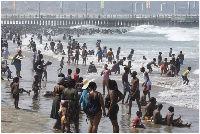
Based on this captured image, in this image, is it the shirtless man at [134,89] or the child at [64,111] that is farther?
the shirtless man at [134,89]

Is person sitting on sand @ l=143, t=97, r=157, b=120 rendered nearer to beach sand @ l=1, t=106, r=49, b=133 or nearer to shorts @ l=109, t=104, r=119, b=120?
beach sand @ l=1, t=106, r=49, b=133

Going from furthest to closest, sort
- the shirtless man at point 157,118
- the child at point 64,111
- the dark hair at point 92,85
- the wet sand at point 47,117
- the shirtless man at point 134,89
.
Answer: the shirtless man at point 134,89, the shirtless man at point 157,118, the wet sand at point 47,117, the child at point 64,111, the dark hair at point 92,85

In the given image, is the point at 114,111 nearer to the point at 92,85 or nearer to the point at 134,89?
the point at 92,85

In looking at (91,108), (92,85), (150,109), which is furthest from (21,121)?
(150,109)

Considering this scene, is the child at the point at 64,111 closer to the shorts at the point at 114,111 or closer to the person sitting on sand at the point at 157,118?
the shorts at the point at 114,111

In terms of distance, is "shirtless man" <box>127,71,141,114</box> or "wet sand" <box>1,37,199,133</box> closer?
"wet sand" <box>1,37,199,133</box>

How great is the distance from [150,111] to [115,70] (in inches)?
439

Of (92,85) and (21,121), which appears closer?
(92,85)

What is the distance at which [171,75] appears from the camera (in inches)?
944

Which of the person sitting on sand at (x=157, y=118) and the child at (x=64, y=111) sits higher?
the child at (x=64, y=111)

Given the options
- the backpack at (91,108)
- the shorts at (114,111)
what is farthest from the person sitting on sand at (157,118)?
the backpack at (91,108)

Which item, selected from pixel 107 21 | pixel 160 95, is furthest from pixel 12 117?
pixel 107 21

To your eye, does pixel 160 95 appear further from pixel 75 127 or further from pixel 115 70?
pixel 75 127

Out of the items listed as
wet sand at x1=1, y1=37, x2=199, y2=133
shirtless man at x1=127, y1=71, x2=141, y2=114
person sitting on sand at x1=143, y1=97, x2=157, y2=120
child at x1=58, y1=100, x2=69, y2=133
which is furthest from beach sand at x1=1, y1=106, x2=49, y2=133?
person sitting on sand at x1=143, y1=97, x2=157, y2=120
